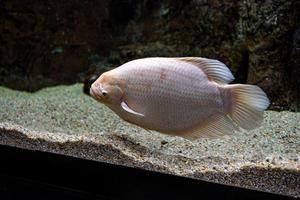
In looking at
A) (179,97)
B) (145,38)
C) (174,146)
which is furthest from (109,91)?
(145,38)

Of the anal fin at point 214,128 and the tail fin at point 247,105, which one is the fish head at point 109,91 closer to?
the anal fin at point 214,128

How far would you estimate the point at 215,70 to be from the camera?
1907mm

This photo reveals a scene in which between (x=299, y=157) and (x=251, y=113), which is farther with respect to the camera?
(x=299, y=157)

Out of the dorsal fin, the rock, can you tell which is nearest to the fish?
the dorsal fin

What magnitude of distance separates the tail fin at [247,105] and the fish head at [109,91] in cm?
55

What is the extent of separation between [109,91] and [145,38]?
2428 millimetres

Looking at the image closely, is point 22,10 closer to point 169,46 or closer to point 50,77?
point 50,77

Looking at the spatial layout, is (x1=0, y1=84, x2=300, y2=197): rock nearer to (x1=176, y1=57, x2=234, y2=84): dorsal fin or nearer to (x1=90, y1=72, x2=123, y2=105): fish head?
(x1=90, y1=72, x2=123, y2=105): fish head

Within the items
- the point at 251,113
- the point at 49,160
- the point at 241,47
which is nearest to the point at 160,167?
the point at 251,113

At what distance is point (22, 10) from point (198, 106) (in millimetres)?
3315

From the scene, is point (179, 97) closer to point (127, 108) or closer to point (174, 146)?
point (127, 108)

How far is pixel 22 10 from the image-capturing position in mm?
4500

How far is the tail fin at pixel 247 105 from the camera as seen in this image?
175cm

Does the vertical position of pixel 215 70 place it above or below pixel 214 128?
above
